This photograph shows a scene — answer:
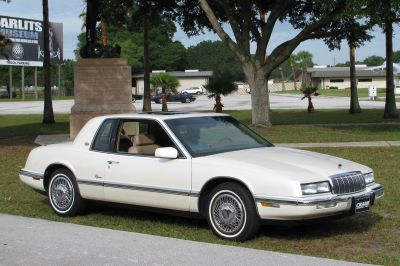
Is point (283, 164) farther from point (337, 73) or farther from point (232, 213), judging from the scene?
point (337, 73)

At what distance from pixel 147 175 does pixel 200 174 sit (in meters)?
0.76

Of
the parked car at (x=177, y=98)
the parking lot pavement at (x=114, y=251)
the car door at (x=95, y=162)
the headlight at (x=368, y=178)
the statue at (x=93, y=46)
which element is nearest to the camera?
the parking lot pavement at (x=114, y=251)

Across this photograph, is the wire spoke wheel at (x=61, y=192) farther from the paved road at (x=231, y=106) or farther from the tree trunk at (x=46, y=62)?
the paved road at (x=231, y=106)

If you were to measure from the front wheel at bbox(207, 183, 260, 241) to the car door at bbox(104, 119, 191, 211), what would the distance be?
0.38 meters

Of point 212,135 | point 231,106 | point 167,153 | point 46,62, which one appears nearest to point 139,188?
point 167,153

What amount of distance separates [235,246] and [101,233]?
156 cm

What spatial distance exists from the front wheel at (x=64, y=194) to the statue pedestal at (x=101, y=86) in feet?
36.3

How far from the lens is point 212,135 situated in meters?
7.63

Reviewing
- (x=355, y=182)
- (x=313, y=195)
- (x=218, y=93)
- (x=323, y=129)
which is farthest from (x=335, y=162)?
(x=218, y=93)

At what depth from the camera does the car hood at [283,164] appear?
21.0ft

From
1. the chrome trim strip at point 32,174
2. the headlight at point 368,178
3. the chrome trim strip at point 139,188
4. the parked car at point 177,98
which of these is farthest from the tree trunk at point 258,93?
the parked car at point 177,98

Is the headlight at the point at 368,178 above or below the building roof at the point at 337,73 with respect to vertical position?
below

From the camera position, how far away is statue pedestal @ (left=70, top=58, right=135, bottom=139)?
1930 centimetres

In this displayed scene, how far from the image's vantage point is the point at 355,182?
6.63m
